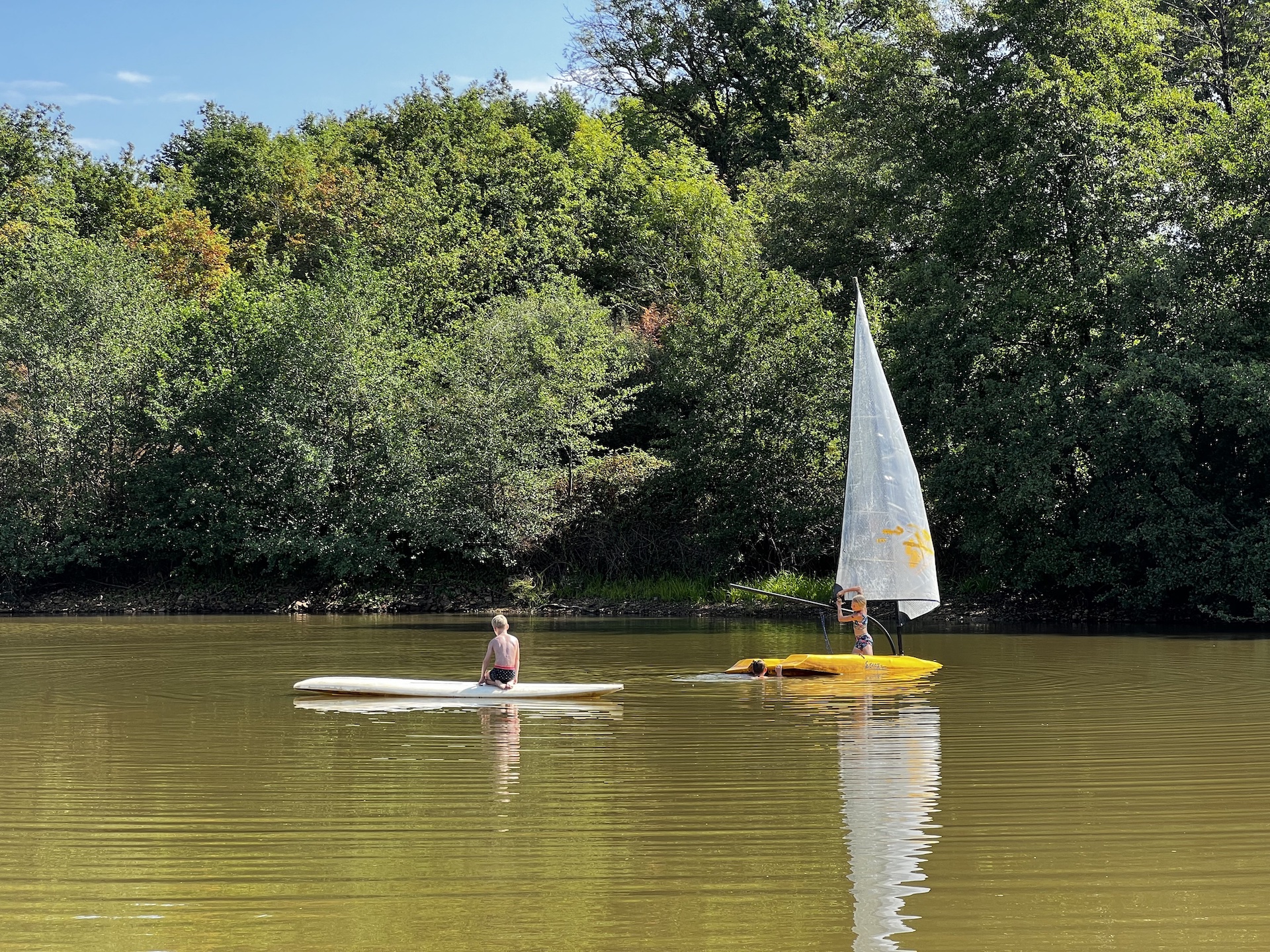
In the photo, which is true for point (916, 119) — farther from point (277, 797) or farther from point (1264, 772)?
point (277, 797)

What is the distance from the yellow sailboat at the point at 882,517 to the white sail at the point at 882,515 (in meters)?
0.01

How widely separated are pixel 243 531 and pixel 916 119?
837 inches

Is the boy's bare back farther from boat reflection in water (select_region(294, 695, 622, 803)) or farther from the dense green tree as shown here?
the dense green tree

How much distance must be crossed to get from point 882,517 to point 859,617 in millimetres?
1650

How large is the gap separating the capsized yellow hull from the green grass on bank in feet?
47.4

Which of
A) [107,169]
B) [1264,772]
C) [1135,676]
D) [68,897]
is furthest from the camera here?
[107,169]

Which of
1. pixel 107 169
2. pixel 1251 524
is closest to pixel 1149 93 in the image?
pixel 1251 524

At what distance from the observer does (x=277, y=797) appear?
9953mm

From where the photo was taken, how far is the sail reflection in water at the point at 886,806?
693cm

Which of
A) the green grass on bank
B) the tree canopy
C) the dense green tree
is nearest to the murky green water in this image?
the tree canopy

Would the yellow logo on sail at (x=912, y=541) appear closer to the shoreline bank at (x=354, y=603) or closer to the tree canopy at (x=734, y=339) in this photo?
the tree canopy at (x=734, y=339)

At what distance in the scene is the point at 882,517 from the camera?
20453 millimetres

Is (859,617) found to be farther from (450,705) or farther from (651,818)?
(651,818)

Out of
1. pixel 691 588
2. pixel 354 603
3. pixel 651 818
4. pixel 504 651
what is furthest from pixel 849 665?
pixel 354 603
